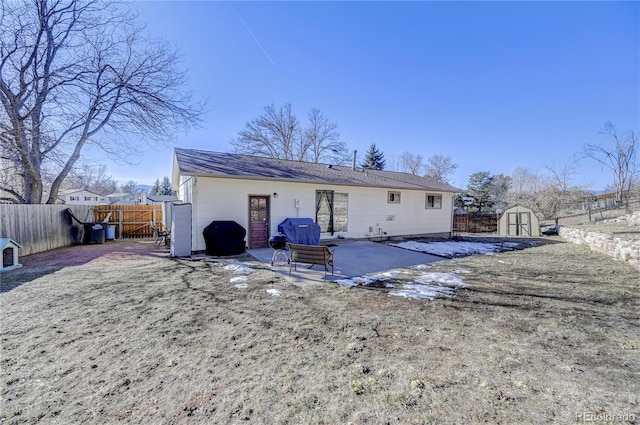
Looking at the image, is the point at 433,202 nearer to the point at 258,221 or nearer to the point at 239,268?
the point at 258,221

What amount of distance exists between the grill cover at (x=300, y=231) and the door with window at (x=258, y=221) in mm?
839

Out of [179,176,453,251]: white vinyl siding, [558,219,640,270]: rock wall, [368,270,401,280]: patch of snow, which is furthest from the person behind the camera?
[179,176,453,251]: white vinyl siding

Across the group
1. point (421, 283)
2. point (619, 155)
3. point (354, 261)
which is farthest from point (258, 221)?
point (619, 155)

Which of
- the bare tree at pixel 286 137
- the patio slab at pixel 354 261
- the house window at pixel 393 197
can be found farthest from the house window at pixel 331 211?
the bare tree at pixel 286 137

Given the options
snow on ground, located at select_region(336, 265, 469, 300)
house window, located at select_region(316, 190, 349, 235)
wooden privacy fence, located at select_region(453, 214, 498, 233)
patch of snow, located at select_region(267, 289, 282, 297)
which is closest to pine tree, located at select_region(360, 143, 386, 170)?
wooden privacy fence, located at select_region(453, 214, 498, 233)

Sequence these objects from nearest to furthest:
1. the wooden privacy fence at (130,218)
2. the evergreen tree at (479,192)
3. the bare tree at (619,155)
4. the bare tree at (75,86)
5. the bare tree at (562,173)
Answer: the bare tree at (75,86)
the wooden privacy fence at (130,218)
the bare tree at (619,155)
the bare tree at (562,173)
the evergreen tree at (479,192)

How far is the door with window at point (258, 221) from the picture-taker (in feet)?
30.7

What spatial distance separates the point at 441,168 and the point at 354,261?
104 feet

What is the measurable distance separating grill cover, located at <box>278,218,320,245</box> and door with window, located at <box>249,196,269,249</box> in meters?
0.84

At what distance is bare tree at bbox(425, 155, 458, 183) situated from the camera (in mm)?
34344

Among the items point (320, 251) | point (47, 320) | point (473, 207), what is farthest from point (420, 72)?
point (473, 207)

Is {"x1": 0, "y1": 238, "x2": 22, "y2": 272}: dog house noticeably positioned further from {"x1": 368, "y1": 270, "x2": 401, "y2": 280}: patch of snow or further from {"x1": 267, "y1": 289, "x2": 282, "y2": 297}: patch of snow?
{"x1": 368, "y1": 270, "x2": 401, "y2": 280}: patch of snow

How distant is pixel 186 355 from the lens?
2.76m

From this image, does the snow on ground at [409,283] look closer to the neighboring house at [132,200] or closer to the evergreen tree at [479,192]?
the evergreen tree at [479,192]
